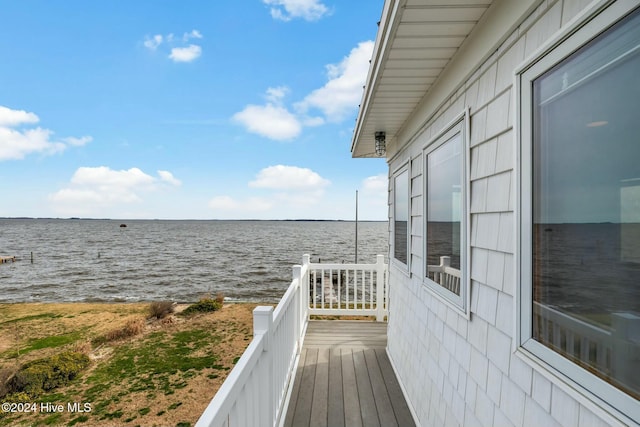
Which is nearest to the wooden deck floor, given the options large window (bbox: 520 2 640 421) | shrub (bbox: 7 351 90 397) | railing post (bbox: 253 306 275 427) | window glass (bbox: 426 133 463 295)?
railing post (bbox: 253 306 275 427)

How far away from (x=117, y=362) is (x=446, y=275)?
219 inches

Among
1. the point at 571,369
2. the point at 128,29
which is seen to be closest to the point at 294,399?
the point at 571,369

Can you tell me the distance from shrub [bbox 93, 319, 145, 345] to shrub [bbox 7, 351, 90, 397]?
1.01m

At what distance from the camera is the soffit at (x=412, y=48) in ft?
→ 4.64

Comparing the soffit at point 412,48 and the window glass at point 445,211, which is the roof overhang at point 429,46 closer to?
the soffit at point 412,48

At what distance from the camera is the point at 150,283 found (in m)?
15.0

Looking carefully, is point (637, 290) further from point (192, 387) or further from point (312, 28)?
point (312, 28)

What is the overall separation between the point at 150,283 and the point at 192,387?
1248 cm

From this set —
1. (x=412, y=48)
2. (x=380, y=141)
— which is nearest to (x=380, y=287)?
(x=380, y=141)

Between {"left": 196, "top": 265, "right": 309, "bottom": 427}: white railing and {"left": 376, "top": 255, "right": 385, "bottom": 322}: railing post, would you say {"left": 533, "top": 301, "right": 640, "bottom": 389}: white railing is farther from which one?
{"left": 376, "top": 255, "right": 385, "bottom": 322}: railing post

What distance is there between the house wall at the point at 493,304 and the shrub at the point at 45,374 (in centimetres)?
527

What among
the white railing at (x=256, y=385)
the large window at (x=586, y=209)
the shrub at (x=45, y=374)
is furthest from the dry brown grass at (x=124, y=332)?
the large window at (x=586, y=209)

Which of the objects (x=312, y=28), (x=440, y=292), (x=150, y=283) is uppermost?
(x=312, y=28)

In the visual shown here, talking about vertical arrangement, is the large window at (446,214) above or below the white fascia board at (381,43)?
below
